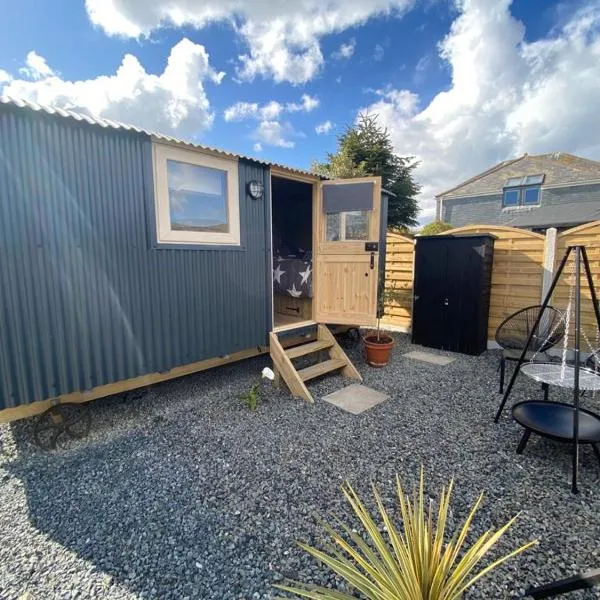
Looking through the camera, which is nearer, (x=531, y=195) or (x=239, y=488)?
(x=239, y=488)

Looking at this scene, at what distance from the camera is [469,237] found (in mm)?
5207

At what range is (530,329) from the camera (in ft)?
16.4

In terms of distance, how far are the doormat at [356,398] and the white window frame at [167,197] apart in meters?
2.24

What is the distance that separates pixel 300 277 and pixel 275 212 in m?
2.14

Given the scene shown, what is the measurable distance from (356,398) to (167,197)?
3095mm

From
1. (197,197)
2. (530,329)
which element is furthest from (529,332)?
(197,197)

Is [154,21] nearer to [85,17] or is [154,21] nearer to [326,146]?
[85,17]

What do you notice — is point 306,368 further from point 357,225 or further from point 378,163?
point 378,163

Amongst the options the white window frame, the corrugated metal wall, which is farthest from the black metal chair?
the corrugated metal wall

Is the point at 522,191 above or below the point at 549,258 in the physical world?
above

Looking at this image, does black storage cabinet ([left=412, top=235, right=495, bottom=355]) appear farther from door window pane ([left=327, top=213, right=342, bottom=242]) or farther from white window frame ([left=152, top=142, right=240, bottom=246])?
white window frame ([left=152, top=142, right=240, bottom=246])

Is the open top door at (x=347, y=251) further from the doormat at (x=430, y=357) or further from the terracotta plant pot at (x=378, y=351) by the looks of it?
the doormat at (x=430, y=357)

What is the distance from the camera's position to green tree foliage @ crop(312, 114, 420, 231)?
13.0 meters

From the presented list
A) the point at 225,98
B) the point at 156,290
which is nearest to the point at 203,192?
the point at 156,290
